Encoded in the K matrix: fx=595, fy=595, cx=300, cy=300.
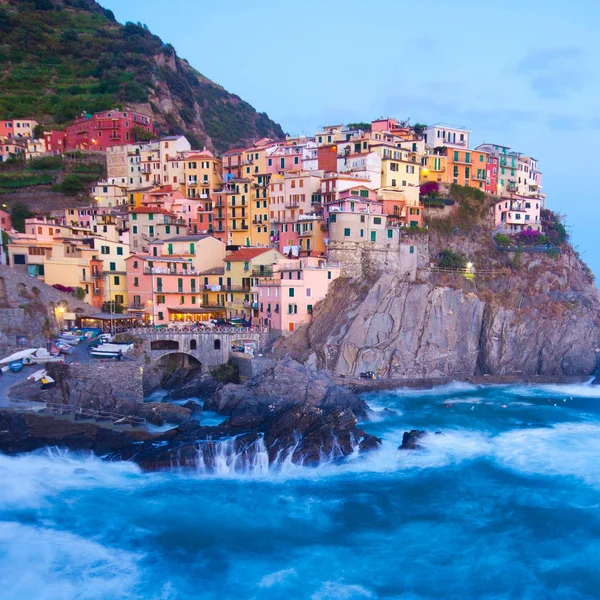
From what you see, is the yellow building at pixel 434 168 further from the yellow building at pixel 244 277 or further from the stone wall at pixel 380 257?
the yellow building at pixel 244 277

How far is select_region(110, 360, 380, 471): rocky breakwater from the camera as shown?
Result: 29.0m

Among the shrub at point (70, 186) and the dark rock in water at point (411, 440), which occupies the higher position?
the shrub at point (70, 186)

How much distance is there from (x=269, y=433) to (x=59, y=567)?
12.3m

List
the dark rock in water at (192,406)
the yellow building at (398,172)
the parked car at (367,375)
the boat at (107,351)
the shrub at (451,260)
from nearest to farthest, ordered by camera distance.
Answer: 1. the dark rock in water at (192,406)
2. the boat at (107,351)
3. the parked car at (367,375)
4. the shrub at (451,260)
5. the yellow building at (398,172)

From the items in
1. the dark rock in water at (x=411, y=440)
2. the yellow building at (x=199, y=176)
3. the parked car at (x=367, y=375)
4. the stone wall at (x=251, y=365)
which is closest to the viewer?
the dark rock in water at (x=411, y=440)

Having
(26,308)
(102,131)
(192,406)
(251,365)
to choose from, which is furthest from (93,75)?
(192,406)

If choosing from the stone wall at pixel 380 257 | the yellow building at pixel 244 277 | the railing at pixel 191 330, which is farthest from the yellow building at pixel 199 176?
the railing at pixel 191 330

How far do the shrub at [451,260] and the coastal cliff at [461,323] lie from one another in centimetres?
96

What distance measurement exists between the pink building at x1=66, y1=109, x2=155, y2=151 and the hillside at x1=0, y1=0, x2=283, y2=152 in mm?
6971

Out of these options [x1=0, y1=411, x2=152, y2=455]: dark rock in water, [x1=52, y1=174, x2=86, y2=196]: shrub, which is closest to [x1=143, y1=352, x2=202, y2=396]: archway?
[x1=0, y1=411, x2=152, y2=455]: dark rock in water

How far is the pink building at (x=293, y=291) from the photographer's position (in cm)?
4550

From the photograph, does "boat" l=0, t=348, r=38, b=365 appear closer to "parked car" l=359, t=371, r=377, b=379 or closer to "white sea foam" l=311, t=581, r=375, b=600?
"parked car" l=359, t=371, r=377, b=379

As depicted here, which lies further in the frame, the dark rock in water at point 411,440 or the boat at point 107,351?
the boat at point 107,351

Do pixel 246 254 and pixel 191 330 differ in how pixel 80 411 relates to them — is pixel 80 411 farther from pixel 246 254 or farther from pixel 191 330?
pixel 246 254
